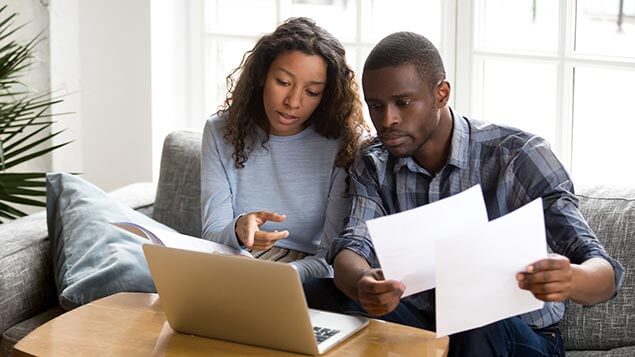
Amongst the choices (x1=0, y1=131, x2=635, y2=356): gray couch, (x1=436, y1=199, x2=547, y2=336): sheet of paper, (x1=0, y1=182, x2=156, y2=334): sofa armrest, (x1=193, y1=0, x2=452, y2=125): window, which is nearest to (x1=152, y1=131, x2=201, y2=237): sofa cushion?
(x1=0, y1=131, x2=635, y2=356): gray couch

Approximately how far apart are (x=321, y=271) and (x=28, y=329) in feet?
2.35

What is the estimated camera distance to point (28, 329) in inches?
100

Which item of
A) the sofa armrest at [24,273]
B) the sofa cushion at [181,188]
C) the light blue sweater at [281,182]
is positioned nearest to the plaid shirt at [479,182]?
the light blue sweater at [281,182]

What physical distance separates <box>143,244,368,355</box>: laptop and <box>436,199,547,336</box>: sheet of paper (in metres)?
0.23

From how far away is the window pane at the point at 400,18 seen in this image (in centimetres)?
322

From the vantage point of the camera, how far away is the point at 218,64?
3.70 metres

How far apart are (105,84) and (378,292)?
201cm

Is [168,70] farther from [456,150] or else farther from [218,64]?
[456,150]

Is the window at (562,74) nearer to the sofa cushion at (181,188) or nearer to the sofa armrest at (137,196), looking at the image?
the sofa cushion at (181,188)

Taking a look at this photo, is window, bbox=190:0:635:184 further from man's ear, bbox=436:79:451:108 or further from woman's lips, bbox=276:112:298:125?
woman's lips, bbox=276:112:298:125

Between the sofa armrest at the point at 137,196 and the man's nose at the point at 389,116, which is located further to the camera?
the sofa armrest at the point at 137,196

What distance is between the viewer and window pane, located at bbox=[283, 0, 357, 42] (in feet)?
11.1

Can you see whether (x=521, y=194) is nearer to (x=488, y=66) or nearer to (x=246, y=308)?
(x=246, y=308)

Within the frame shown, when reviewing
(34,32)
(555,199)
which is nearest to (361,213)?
(555,199)
